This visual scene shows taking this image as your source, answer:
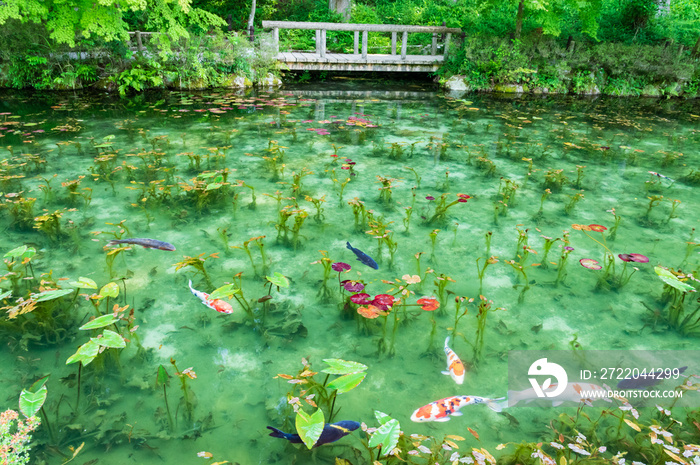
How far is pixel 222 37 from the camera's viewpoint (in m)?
11.8

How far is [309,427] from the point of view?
5.80 ft

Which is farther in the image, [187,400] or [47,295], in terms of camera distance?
[47,295]

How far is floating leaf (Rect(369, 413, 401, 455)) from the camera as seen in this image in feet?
5.62

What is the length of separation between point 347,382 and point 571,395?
1357 millimetres

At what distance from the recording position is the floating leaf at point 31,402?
6.17 feet

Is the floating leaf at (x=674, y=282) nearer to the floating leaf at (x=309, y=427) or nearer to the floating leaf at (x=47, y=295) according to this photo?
the floating leaf at (x=309, y=427)

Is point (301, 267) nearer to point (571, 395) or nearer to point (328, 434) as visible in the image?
point (328, 434)

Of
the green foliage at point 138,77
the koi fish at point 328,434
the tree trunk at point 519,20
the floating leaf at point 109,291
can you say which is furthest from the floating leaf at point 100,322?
the tree trunk at point 519,20

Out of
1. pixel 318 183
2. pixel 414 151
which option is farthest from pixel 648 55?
pixel 318 183

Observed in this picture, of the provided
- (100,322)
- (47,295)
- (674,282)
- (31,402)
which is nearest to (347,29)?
(674,282)

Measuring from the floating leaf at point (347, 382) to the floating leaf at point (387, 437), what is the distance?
0.24 metres

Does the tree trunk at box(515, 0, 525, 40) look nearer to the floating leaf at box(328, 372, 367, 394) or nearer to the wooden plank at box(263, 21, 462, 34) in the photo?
the wooden plank at box(263, 21, 462, 34)

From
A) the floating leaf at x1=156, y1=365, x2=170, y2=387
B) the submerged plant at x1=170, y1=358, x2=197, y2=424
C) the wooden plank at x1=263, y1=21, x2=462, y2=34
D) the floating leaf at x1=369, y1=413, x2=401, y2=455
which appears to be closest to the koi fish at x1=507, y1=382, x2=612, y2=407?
the floating leaf at x1=369, y1=413, x2=401, y2=455

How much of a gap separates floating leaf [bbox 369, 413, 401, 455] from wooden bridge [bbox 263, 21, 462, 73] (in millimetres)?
12623
